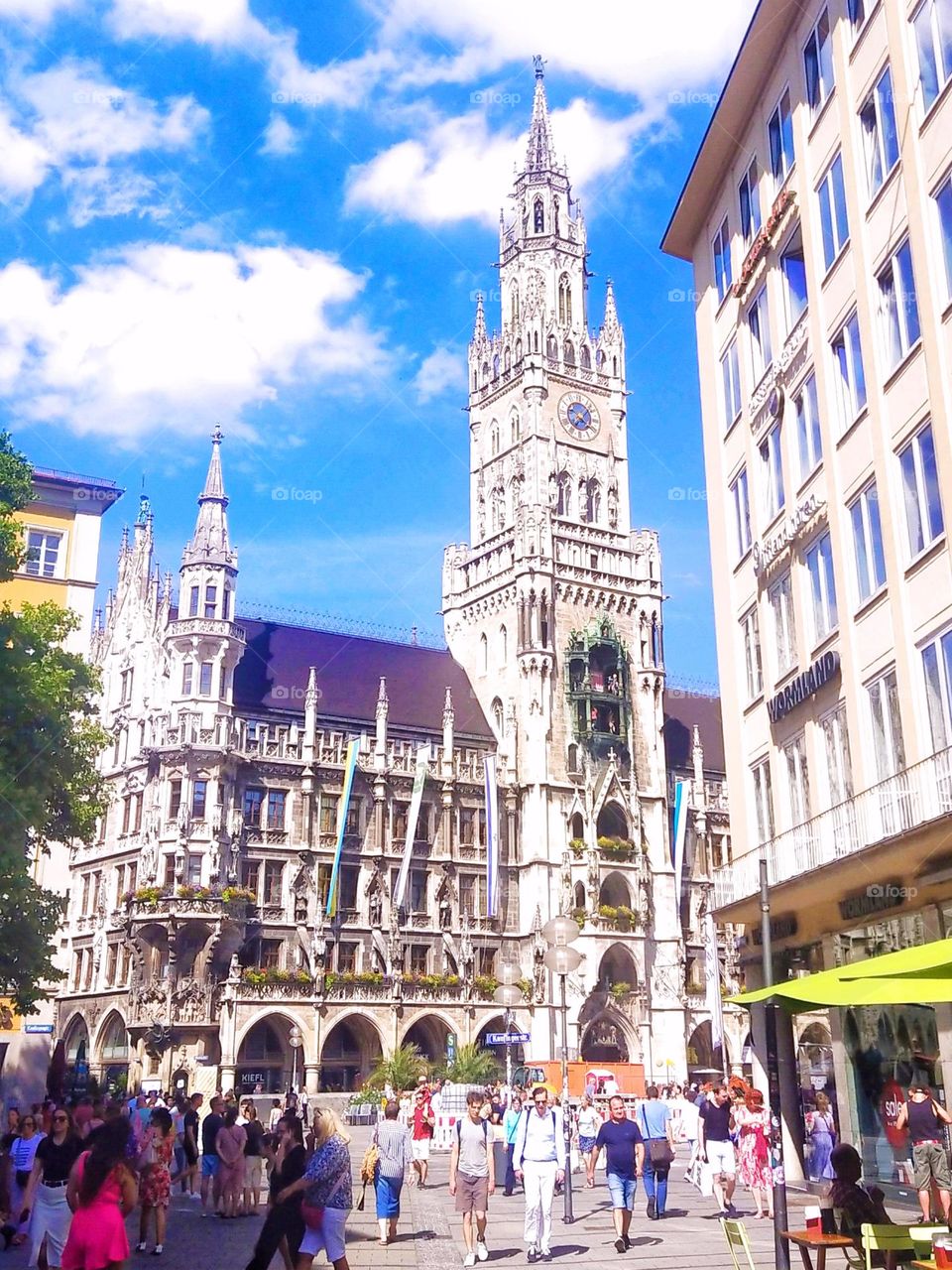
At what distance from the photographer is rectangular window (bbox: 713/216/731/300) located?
3069 centimetres

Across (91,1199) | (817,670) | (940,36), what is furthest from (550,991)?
(91,1199)

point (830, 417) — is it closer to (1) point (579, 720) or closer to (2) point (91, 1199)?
(2) point (91, 1199)

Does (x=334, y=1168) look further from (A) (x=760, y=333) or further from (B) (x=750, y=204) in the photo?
(B) (x=750, y=204)

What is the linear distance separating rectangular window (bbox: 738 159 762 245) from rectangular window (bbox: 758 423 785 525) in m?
4.86

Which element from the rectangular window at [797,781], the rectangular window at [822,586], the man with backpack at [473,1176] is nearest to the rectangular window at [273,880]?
the rectangular window at [797,781]

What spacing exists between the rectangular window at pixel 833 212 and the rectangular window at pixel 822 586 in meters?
5.23

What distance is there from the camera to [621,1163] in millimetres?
18094

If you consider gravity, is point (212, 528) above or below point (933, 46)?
above

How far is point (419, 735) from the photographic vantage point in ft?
213

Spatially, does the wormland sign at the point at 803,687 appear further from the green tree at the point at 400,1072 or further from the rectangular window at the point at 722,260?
the green tree at the point at 400,1072

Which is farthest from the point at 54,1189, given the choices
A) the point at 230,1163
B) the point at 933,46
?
the point at 933,46

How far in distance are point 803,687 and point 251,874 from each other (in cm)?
3719

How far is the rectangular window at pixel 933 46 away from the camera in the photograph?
1911 centimetres

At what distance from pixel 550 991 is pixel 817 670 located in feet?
125
